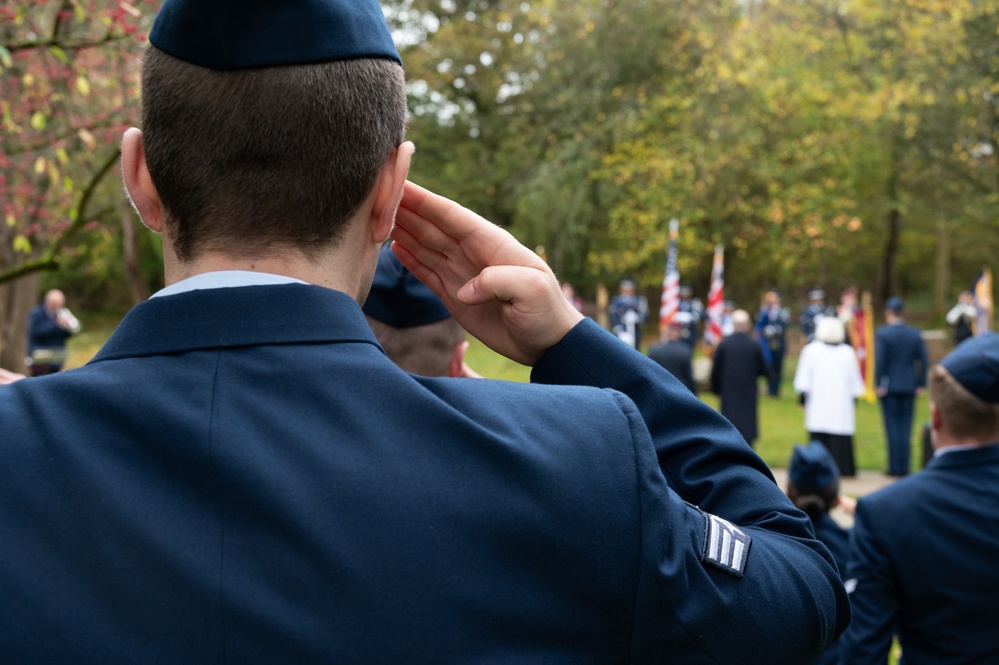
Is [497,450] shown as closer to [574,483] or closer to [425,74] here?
[574,483]

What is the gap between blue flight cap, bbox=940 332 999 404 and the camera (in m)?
3.29

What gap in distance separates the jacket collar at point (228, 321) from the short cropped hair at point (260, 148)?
0.07 metres

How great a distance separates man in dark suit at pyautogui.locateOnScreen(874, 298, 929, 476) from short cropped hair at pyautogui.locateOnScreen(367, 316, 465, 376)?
1078 centimetres

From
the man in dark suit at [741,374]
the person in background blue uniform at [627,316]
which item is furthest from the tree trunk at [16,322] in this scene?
the person in background blue uniform at [627,316]

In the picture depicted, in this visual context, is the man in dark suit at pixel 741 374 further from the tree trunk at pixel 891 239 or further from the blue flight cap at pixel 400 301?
the tree trunk at pixel 891 239

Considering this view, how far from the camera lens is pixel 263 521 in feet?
3.41

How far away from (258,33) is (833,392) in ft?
37.6

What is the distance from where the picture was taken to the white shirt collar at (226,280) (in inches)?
45.1

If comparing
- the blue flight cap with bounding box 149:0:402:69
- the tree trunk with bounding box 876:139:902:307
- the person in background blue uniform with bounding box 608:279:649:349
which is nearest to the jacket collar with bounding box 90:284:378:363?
the blue flight cap with bounding box 149:0:402:69

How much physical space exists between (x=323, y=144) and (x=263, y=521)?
43cm

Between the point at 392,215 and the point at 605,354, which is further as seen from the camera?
the point at 605,354

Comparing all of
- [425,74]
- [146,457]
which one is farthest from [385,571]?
[425,74]

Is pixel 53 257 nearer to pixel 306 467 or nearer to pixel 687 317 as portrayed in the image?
pixel 306 467

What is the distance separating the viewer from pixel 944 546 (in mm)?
3135
